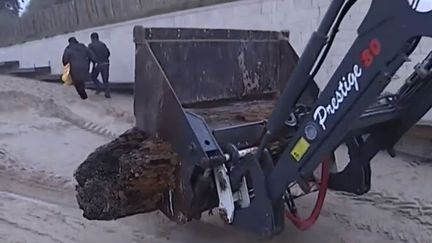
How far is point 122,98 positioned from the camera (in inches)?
487

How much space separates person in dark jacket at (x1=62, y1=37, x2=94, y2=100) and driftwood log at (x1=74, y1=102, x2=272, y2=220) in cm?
760

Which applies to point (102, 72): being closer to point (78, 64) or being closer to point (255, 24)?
point (78, 64)

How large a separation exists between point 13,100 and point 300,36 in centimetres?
571

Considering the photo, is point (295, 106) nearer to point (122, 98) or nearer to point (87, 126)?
point (87, 126)

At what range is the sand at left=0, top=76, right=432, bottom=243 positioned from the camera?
4.55 metres

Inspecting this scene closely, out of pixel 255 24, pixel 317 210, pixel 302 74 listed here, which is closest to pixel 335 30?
pixel 302 74

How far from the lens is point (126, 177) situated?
3.79 meters

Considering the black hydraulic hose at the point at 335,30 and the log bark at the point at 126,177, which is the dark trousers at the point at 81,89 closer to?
the log bark at the point at 126,177

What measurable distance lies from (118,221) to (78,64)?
23.6ft

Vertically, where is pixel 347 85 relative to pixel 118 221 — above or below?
above

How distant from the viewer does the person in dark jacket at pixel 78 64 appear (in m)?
11.4

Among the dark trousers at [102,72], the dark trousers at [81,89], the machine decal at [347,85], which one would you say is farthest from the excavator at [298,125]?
the dark trousers at [102,72]

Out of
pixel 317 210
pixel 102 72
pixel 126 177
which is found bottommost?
pixel 102 72

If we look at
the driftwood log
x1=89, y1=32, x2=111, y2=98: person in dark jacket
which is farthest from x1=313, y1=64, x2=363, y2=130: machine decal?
x1=89, y1=32, x2=111, y2=98: person in dark jacket
